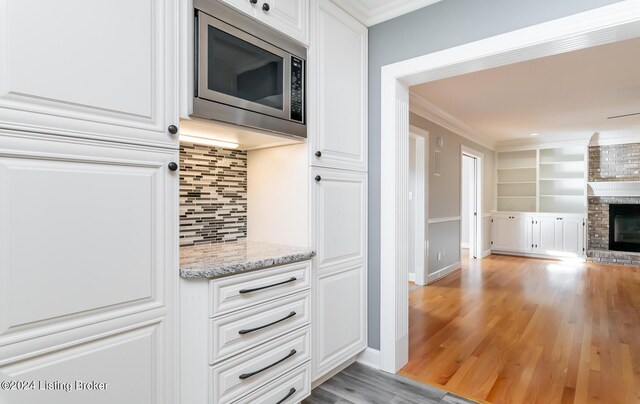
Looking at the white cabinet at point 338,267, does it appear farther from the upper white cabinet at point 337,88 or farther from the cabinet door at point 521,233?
the cabinet door at point 521,233

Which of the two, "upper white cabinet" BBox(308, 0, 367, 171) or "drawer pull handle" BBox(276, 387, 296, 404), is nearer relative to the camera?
"drawer pull handle" BBox(276, 387, 296, 404)

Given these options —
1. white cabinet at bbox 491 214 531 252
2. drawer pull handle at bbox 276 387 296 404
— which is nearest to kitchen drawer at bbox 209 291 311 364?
drawer pull handle at bbox 276 387 296 404

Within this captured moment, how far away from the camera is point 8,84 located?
0.93 metres

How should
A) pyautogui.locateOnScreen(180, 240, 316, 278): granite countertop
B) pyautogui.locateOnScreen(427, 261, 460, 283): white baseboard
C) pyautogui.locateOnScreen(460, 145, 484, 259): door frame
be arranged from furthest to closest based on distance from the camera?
pyautogui.locateOnScreen(460, 145, 484, 259): door frame → pyautogui.locateOnScreen(427, 261, 460, 283): white baseboard → pyautogui.locateOnScreen(180, 240, 316, 278): granite countertop

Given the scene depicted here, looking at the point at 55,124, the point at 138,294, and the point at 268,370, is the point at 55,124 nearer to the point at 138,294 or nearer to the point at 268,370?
the point at 138,294

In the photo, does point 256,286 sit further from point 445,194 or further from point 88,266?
point 445,194

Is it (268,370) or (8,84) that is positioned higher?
(8,84)

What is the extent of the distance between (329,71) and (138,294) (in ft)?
5.21

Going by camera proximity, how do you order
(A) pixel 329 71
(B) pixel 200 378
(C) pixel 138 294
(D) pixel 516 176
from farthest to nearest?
(D) pixel 516 176
(A) pixel 329 71
(B) pixel 200 378
(C) pixel 138 294

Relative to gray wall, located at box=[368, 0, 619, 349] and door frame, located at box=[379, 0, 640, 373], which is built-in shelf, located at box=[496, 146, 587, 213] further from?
gray wall, located at box=[368, 0, 619, 349]

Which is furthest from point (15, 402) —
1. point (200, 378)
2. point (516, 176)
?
point (516, 176)

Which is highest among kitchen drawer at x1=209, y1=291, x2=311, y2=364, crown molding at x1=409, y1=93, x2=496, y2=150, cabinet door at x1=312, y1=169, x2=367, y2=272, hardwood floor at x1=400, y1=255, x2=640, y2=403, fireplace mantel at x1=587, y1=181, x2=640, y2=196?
crown molding at x1=409, y1=93, x2=496, y2=150

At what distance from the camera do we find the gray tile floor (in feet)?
6.42

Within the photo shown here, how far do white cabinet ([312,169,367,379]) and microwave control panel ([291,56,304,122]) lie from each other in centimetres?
35
